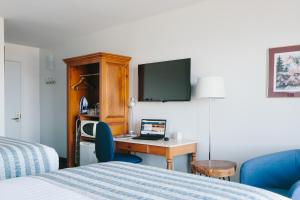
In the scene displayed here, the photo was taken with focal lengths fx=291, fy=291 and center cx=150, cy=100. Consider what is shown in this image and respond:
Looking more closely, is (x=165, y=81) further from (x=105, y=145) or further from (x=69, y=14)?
(x=69, y=14)

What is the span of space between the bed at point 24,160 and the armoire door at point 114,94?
57.2 inches

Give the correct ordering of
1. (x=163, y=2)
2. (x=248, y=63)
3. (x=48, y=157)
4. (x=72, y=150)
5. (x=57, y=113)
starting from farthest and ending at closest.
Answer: (x=57, y=113) < (x=72, y=150) < (x=163, y=2) < (x=248, y=63) < (x=48, y=157)

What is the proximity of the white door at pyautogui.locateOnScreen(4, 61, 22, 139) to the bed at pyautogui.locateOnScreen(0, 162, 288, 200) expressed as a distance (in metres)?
4.43

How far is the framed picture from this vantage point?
2.77 m

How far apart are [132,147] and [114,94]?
881 millimetres

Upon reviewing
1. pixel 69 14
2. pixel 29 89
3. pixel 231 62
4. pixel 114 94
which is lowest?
pixel 114 94

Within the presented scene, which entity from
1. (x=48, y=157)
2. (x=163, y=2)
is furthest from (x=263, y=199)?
(x=163, y=2)

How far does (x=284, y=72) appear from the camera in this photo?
2848mm

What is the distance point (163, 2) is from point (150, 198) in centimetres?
271

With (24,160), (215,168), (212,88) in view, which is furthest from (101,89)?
(215,168)

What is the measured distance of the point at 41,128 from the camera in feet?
20.5

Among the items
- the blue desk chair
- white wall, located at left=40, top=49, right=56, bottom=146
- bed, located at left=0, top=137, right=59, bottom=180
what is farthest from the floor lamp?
white wall, located at left=40, top=49, right=56, bottom=146

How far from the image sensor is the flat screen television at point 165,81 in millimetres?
3583

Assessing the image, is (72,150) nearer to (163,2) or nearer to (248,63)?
(163,2)
